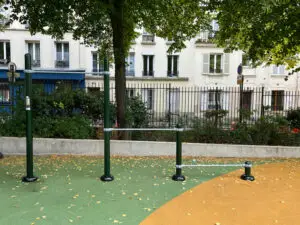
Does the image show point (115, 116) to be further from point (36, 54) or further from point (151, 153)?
point (36, 54)

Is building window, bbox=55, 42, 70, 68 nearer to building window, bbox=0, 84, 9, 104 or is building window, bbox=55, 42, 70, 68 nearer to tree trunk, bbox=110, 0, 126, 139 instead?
building window, bbox=0, 84, 9, 104

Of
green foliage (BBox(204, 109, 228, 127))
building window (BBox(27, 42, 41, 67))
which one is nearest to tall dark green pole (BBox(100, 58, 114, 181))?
green foliage (BBox(204, 109, 228, 127))

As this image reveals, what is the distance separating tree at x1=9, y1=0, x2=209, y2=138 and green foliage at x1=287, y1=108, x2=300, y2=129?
14.7 feet

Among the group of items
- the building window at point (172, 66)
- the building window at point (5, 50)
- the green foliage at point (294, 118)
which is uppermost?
the building window at point (5, 50)

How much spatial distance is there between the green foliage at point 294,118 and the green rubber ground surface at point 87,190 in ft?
15.6

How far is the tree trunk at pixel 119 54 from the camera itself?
25.5 ft

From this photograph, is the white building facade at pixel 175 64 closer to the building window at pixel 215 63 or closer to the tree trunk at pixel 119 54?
the building window at pixel 215 63

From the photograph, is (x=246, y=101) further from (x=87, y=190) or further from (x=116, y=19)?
(x=87, y=190)

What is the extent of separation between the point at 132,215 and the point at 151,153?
3905mm

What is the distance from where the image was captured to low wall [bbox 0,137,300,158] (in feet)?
24.2

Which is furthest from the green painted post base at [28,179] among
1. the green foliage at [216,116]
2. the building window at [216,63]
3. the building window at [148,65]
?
the building window at [216,63]

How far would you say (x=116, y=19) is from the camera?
7836mm

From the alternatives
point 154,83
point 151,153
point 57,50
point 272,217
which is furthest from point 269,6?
point 57,50

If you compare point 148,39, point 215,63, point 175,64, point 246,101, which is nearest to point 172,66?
point 175,64
